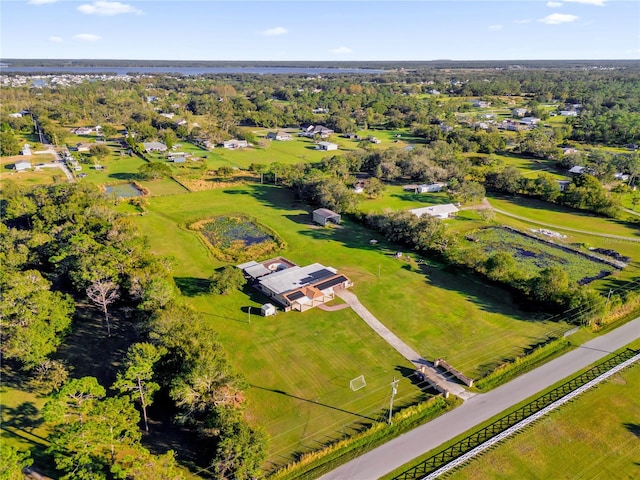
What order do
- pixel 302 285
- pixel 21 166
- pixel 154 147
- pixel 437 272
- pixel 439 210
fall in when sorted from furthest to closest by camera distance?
pixel 154 147 < pixel 21 166 < pixel 439 210 < pixel 437 272 < pixel 302 285

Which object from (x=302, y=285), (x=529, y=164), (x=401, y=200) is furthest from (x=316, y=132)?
(x=302, y=285)

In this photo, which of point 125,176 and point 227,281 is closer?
point 227,281

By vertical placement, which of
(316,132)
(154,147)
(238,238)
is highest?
(316,132)

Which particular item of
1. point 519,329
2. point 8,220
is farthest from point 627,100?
point 8,220

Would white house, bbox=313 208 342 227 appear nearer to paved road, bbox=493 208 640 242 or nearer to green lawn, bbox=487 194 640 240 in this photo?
paved road, bbox=493 208 640 242

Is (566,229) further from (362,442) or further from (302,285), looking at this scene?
(362,442)

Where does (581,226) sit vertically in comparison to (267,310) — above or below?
above
